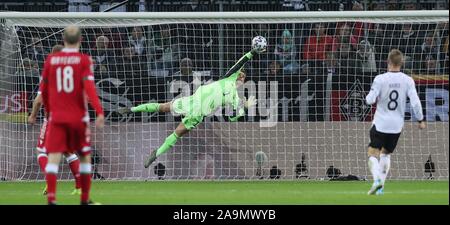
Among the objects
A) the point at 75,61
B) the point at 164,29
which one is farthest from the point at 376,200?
the point at 164,29

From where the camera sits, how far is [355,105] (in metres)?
18.8

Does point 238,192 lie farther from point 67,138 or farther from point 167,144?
point 67,138

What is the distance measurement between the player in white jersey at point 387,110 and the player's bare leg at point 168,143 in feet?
16.5

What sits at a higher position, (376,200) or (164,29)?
(164,29)

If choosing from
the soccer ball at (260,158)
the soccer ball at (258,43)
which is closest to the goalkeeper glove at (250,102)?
the soccer ball at (258,43)

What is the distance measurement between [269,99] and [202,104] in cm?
160

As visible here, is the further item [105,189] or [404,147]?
[404,147]

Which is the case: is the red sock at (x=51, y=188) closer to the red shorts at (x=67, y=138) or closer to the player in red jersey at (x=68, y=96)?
the player in red jersey at (x=68, y=96)

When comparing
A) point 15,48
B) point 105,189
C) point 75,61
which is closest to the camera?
point 75,61

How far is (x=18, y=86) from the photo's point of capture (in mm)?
18438

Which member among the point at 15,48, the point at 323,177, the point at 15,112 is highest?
the point at 15,48

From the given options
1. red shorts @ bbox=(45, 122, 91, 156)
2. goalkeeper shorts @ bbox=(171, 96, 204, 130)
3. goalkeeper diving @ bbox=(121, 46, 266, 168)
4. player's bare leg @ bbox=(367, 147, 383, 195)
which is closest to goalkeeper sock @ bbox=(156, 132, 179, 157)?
goalkeeper diving @ bbox=(121, 46, 266, 168)

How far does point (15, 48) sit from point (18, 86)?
741 mm

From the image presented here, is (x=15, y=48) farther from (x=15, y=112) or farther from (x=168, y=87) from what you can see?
(x=168, y=87)
